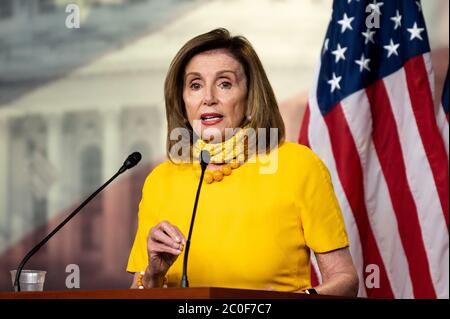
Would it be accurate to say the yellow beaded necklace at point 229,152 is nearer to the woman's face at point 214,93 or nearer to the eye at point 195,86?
the woman's face at point 214,93

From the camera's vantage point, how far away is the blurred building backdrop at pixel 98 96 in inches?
185

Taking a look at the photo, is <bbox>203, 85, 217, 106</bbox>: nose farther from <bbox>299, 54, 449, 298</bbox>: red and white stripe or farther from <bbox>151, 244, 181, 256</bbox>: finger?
<bbox>299, 54, 449, 298</bbox>: red and white stripe

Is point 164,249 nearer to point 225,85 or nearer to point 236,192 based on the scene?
point 236,192

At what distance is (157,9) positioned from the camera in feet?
16.3

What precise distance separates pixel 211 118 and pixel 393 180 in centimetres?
160

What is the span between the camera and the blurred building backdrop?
4.71 meters

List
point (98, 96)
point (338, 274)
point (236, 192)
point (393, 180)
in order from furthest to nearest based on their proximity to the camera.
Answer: point (98, 96) < point (393, 180) < point (236, 192) < point (338, 274)

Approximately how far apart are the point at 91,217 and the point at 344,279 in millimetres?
2684

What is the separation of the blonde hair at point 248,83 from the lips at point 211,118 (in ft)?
0.27

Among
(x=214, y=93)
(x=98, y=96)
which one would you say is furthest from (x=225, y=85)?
(x=98, y=96)

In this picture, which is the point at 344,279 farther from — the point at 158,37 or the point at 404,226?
the point at 158,37

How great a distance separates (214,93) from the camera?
8.29 feet

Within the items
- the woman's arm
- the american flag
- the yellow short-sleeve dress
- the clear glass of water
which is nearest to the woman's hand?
the yellow short-sleeve dress

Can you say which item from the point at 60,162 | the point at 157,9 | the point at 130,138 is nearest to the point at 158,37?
the point at 157,9
